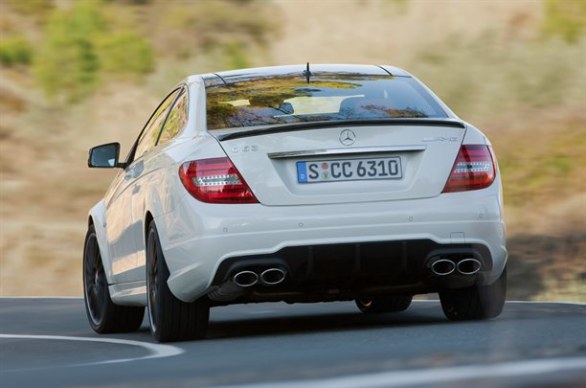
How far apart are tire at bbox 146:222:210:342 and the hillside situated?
10849 millimetres

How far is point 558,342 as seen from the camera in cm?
787

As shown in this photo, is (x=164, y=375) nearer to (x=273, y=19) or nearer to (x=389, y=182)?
(x=389, y=182)

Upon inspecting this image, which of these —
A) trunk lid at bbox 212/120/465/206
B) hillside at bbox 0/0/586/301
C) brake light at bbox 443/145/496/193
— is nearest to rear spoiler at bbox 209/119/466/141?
Answer: trunk lid at bbox 212/120/465/206

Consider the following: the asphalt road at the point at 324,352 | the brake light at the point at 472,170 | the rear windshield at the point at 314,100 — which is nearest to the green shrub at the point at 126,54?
the asphalt road at the point at 324,352

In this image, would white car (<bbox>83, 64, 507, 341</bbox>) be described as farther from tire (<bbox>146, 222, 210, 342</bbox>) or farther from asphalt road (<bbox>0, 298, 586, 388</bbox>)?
asphalt road (<bbox>0, 298, 586, 388</bbox>)

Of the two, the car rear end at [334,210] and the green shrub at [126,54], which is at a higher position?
the green shrub at [126,54]

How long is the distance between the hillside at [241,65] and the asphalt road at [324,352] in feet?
29.9

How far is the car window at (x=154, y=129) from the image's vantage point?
10.4 m

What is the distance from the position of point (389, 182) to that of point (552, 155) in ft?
58.6

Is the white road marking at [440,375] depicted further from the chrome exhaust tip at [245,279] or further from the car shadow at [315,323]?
the car shadow at [315,323]

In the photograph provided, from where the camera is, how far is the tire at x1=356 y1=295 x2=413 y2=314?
11797 mm

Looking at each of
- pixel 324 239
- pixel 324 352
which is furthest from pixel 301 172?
pixel 324 352

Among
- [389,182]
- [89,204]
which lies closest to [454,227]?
[389,182]

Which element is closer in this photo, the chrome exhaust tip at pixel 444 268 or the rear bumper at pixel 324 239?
the rear bumper at pixel 324 239
